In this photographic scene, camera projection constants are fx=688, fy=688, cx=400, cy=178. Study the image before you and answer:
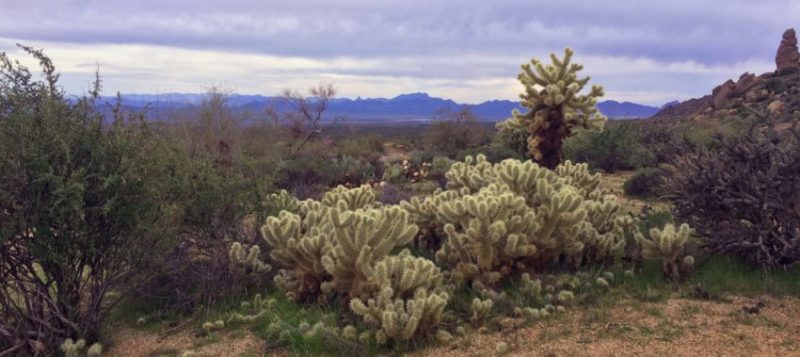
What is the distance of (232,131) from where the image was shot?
771 inches

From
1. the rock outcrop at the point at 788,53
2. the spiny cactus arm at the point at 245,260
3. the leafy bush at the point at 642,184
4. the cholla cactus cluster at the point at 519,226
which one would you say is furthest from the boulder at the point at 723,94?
the spiny cactus arm at the point at 245,260

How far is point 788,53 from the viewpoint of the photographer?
2126 inches

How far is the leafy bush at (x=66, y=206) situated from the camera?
203 inches

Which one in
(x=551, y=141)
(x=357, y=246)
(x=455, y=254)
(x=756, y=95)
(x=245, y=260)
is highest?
(x=756, y=95)

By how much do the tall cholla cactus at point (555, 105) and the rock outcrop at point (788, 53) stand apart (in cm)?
4949

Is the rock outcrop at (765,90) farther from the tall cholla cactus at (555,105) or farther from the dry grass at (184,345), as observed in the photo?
the dry grass at (184,345)

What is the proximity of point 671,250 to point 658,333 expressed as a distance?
4.21 ft

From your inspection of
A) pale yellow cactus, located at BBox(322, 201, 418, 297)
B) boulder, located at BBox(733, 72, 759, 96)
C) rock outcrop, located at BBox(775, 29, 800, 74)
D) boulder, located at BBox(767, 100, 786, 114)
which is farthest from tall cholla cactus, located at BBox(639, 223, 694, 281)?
rock outcrop, located at BBox(775, 29, 800, 74)

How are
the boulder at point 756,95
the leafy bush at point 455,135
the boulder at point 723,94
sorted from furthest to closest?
the boulder at point 723,94 → the boulder at point 756,95 → the leafy bush at point 455,135

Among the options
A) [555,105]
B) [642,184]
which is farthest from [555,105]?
[642,184]

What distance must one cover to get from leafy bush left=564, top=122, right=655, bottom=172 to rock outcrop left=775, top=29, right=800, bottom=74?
42.3m

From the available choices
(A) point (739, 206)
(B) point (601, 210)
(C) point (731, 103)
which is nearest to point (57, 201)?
(B) point (601, 210)

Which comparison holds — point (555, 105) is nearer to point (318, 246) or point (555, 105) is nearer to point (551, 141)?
point (551, 141)

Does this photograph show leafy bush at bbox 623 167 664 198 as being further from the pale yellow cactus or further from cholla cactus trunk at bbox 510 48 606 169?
the pale yellow cactus
